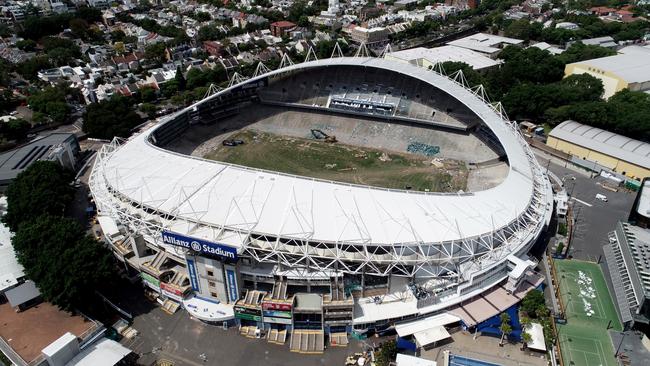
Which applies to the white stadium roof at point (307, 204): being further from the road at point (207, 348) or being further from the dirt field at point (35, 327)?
the dirt field at point (35, 327)

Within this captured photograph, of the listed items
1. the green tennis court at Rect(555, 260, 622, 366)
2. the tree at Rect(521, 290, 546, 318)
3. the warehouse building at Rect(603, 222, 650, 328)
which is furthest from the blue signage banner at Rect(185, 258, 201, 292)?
the warehouse building at Rect(603, 222, 650, 328)

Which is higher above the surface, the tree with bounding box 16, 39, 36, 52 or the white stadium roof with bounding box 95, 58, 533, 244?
the white stadium roof with bounding box 95, 58, 533, 244

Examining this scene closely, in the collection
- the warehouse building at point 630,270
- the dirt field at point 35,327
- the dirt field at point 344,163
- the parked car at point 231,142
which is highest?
the warehouse building at point 630,270

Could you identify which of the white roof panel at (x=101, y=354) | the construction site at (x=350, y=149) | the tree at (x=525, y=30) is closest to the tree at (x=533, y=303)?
the construction site at (x=350, y=149)

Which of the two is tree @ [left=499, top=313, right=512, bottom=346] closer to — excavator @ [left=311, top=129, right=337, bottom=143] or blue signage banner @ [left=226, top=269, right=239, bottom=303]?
blue signage banner @ [left=226, top=269, right=239, bottom=303]

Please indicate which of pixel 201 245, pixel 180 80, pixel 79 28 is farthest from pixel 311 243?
pixel 79 28

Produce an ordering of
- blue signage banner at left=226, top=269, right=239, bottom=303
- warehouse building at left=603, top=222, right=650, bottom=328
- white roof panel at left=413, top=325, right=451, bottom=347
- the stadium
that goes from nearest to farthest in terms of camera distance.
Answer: white roof panel at left=413, top=325, right=451, bottom=347 < warehouse building at left=603, top=222, right=650, bottom=328 < the stadium < blue signage banner at left=226, top=269, right=239, bottom=303

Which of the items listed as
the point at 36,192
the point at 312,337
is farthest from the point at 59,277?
the point at 312,337

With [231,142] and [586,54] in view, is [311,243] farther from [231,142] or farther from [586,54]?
[586,54]
